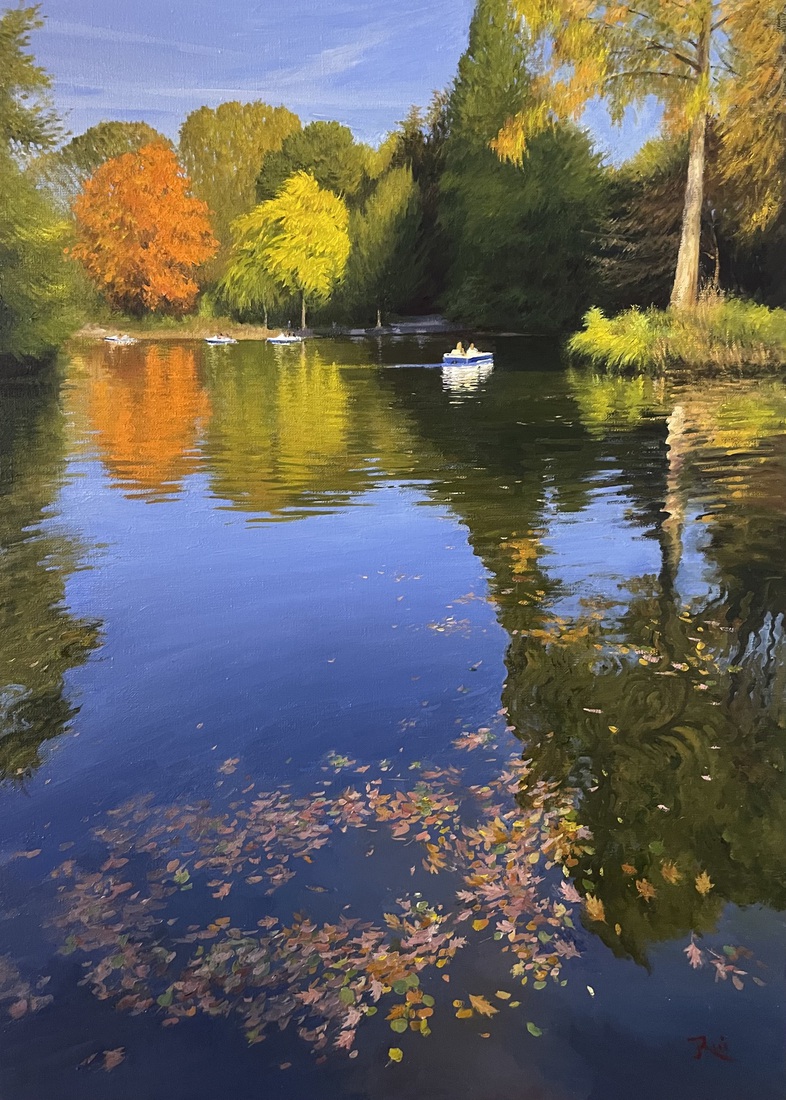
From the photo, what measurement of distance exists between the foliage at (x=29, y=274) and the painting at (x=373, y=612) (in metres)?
0.05

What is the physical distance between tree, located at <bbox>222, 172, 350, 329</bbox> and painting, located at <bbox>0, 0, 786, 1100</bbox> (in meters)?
0.16

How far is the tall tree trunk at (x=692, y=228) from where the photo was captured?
1292cm

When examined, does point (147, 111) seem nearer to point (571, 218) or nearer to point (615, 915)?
point (615, 915)

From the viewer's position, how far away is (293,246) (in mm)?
14906

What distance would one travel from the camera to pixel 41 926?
2.34 metres

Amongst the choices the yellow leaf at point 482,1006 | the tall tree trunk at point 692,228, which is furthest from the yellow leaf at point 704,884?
the tall tree trunk at point 692,228

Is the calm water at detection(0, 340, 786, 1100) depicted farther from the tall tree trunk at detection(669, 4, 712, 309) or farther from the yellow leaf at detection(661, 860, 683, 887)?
the tall tree trunk at detection(669, 4, 712, 309)

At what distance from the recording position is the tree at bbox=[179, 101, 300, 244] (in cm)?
797

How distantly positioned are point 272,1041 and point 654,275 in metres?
15.1

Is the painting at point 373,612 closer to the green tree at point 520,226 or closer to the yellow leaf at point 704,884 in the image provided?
the yellow leaf at point 704,884

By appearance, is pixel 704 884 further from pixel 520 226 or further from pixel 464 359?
pixel 520 226

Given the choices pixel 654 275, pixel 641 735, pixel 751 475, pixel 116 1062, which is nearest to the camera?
pixel 116 1062

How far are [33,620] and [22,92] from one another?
15.8ft

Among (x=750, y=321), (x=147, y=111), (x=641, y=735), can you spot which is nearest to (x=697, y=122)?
(x=750, y=321)
